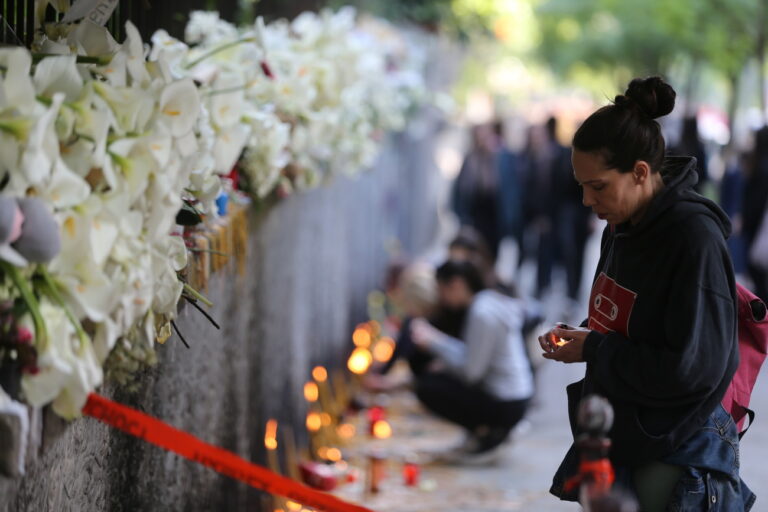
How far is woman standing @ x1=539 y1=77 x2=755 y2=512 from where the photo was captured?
3076 mm

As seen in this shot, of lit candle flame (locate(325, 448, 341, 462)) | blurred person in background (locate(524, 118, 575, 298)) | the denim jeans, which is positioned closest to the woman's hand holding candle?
the denim jeans

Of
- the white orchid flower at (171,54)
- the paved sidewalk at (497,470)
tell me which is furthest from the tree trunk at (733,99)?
the white orchid flower at (171,54)

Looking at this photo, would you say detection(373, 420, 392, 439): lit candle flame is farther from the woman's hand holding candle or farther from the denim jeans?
the denim jeans

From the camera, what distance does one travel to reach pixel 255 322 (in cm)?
584

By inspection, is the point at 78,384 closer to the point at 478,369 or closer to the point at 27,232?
the point at 27,232

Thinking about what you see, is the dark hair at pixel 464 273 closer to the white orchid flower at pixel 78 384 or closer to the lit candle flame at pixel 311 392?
the lit candle flame at pixel 311 392

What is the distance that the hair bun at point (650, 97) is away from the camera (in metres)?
3.24

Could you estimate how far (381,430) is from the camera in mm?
8219

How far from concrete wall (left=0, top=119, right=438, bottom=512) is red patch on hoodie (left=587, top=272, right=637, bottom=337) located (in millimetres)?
1274

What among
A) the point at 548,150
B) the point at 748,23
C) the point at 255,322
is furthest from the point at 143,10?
the point at 748,23

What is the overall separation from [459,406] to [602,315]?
4.63m

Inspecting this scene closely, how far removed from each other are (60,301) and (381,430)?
5.85 metres

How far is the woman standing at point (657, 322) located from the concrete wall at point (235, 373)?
1.24 meters

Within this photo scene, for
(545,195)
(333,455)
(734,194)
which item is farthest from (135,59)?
(545,195)
